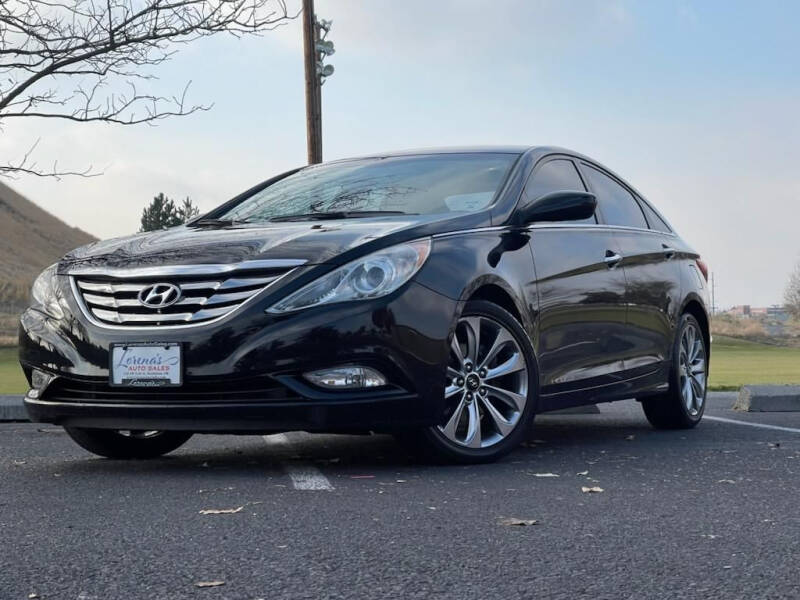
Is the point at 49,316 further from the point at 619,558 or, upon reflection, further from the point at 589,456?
the point at 619,558

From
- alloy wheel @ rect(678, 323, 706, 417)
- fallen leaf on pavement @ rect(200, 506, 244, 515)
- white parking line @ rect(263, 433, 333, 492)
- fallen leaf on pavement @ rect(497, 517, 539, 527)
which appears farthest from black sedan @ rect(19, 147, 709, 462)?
fallen leaf on pavement @ rect(497, 517, 539, 527)

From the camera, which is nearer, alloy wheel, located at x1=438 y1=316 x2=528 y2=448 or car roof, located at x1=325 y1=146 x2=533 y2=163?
alloy wheel, located at x1=438 y1=316 x2=528 y2=448

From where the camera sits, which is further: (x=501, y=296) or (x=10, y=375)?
(x=10, y=375)

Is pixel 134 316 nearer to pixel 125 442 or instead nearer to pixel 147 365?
pixel 147 365

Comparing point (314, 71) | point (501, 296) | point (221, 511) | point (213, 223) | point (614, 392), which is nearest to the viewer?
point (221, 511)

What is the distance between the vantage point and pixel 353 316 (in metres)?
5.05

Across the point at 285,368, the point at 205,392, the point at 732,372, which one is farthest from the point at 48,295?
the point at 732,372

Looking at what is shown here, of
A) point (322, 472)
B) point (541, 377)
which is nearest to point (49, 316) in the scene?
point (322, 472)

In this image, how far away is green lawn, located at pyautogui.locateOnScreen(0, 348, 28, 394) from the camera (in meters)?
15.0

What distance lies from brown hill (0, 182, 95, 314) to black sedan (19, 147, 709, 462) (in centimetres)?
6189

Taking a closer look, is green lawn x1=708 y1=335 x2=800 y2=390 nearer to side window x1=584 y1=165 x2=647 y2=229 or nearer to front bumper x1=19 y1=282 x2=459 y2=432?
side window x1=584 y1=165 x2=647 y2=229

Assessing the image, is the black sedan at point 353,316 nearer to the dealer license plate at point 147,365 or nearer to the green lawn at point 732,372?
the dealer license plate at point 147,365

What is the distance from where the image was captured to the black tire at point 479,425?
5402mm

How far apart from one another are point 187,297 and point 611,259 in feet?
8.60
